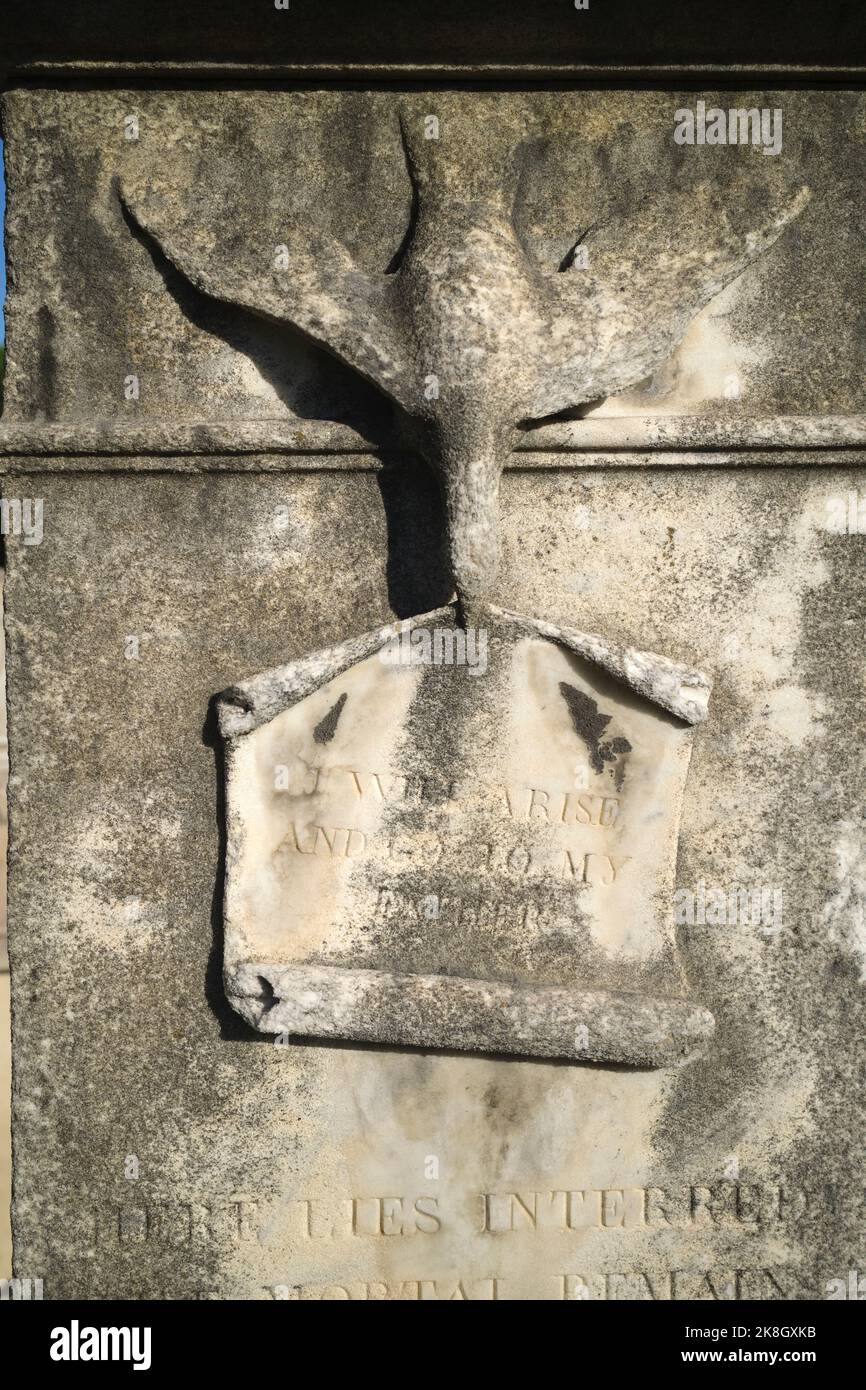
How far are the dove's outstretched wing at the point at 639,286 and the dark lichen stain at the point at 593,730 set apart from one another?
0.61 m

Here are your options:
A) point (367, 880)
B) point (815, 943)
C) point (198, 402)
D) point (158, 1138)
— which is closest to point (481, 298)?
point (198, 402)

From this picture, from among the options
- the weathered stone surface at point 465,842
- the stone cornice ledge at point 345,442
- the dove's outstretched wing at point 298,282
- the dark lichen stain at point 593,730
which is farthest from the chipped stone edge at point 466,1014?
the dove's outstretched wing at point 298,282

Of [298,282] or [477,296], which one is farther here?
[298,282]

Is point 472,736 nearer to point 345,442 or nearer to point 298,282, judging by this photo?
point 345,442

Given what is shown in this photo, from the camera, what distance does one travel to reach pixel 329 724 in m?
2.65

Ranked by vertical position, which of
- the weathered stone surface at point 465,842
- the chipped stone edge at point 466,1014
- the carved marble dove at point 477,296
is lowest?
the chipped stone edge at point 466,1014

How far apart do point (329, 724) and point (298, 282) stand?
0.96 meters

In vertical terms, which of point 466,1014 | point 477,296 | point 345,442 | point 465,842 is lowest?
point 466,1014

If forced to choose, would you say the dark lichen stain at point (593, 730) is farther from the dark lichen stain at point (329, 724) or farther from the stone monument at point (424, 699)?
the dark lichen stain at point (329, 724)

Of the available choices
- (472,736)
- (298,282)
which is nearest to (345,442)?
(298,282)

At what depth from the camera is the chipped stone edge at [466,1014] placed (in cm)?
261

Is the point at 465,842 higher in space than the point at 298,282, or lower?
lower

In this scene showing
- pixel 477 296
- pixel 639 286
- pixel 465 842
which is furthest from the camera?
pixel 465 842

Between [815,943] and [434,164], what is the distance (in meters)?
1.94
